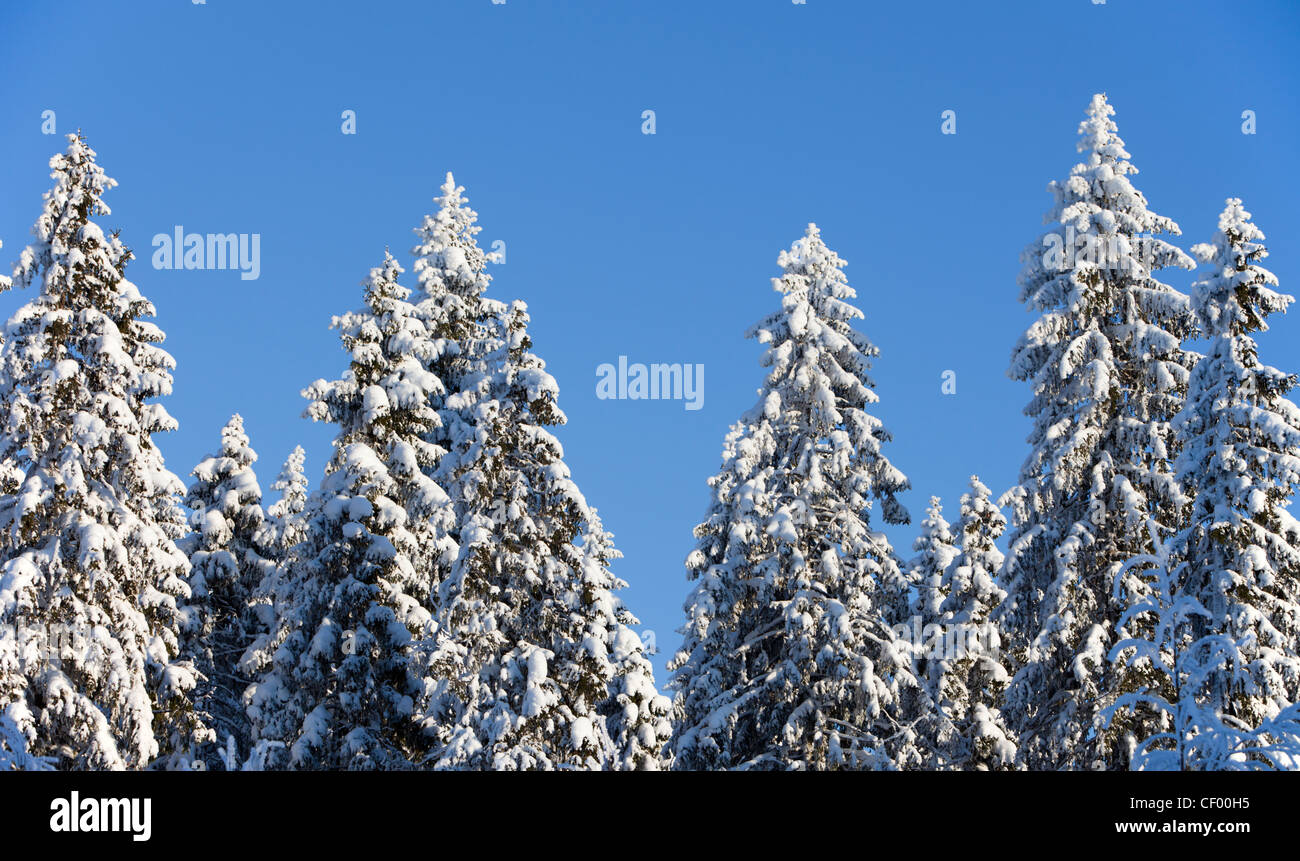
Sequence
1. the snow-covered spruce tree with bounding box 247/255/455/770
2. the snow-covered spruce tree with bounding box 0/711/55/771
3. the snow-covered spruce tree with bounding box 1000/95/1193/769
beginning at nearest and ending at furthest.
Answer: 1. the snow-covered spruce tree with bounding box 0/711/55/771
2. the snow-covered spruce tree with bounding box 1000/95/1193/769
3. the snow-covered spruce tree with bounding box 247/255/455/770

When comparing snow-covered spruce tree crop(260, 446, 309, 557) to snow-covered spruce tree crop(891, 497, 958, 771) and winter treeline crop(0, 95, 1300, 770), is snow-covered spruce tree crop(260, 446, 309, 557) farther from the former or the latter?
snow-covered spruce tree crop(891, 497, 958, 771)

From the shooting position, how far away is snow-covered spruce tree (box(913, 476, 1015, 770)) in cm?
3009

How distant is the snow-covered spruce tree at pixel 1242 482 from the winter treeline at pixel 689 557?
0.21 feet

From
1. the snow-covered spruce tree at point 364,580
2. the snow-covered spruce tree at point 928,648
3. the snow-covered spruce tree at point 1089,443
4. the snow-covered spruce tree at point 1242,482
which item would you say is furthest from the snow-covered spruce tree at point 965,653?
the snow-covered spruce tree at point 364,580

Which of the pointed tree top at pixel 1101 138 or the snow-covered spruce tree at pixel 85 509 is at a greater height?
the pointed tree top at pixel 1101 138

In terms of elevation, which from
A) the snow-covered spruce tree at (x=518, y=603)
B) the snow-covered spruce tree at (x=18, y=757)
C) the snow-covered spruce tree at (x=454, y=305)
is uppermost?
the snow-covered spruce tree at (x=454, y=305)

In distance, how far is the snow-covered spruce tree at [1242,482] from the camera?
23156 mm

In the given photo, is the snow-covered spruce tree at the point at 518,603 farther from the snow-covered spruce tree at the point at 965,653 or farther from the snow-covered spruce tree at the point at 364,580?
the snow-covered spruce tree at the point at 965,653

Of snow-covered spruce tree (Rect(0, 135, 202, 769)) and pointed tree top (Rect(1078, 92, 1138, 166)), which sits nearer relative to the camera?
snow-covered spruce tree (Rect(0, 135, 202, 769))

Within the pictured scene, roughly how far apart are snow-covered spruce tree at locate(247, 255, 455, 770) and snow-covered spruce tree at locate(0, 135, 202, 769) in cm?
264

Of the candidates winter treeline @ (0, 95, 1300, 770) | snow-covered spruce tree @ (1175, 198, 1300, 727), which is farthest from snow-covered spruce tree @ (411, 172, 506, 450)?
snow-covered spruce tree @ (1175, 198, 1300, 727)

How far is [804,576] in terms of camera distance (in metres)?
26.8

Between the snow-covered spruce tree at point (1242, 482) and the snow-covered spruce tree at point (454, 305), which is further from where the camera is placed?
the snow-covered spruce tree at point (454, 305)
